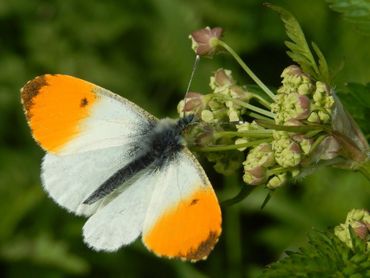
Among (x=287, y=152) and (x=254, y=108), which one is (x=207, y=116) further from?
(x=287, y=152)

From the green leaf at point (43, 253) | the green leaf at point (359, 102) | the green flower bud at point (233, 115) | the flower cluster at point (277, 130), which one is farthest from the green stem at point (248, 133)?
the green leaf at point (43, 253)

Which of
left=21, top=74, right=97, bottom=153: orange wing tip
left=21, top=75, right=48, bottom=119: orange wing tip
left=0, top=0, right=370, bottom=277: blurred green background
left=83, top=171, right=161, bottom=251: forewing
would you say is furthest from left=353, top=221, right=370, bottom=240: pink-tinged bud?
left=0, top=0, right=370, bottom=277: blurred green background

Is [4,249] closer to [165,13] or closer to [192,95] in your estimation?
[165,13]

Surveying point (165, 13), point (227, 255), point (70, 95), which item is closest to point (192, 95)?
point (70, 95)

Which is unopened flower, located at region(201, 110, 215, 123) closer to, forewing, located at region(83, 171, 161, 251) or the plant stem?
the plant stem

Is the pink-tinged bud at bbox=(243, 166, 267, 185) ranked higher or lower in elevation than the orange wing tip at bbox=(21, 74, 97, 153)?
higher

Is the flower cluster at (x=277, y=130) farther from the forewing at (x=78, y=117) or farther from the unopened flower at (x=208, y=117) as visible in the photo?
the forewing at (x=78, y=117)
